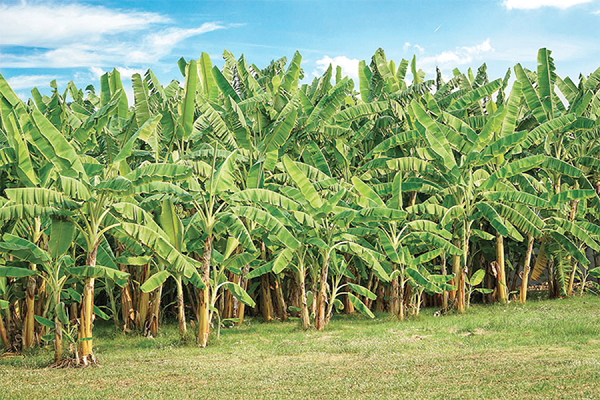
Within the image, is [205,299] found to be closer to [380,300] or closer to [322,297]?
[322,297]

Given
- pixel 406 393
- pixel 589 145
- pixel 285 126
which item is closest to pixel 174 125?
pixel 285 126

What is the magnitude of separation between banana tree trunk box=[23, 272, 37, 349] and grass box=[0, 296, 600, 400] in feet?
1.53

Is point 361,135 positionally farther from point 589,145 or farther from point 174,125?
point 589,145

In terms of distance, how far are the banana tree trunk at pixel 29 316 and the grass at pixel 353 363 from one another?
1.53ft

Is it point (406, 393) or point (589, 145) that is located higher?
point (589, 145)

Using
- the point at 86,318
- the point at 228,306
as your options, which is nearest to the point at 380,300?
the point at 228,306

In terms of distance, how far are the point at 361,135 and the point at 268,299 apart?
5041 mm

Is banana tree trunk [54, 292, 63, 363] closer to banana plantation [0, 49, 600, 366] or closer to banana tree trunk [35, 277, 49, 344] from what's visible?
banana plantation [0, 49, 600, 366]

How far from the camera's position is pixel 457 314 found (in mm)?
13375

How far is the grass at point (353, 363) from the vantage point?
22.7ft

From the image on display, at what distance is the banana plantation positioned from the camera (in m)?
8.95

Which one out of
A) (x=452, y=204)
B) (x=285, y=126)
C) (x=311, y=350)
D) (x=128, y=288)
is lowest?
(x=311, y=350)

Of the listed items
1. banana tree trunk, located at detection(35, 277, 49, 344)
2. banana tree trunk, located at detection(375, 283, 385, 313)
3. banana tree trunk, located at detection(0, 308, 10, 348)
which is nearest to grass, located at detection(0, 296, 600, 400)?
banana tree trunk, located at detection(35, 277, 49, 344)

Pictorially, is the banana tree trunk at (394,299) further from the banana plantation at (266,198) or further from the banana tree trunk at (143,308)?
the banana tree trunk at (143,308)
